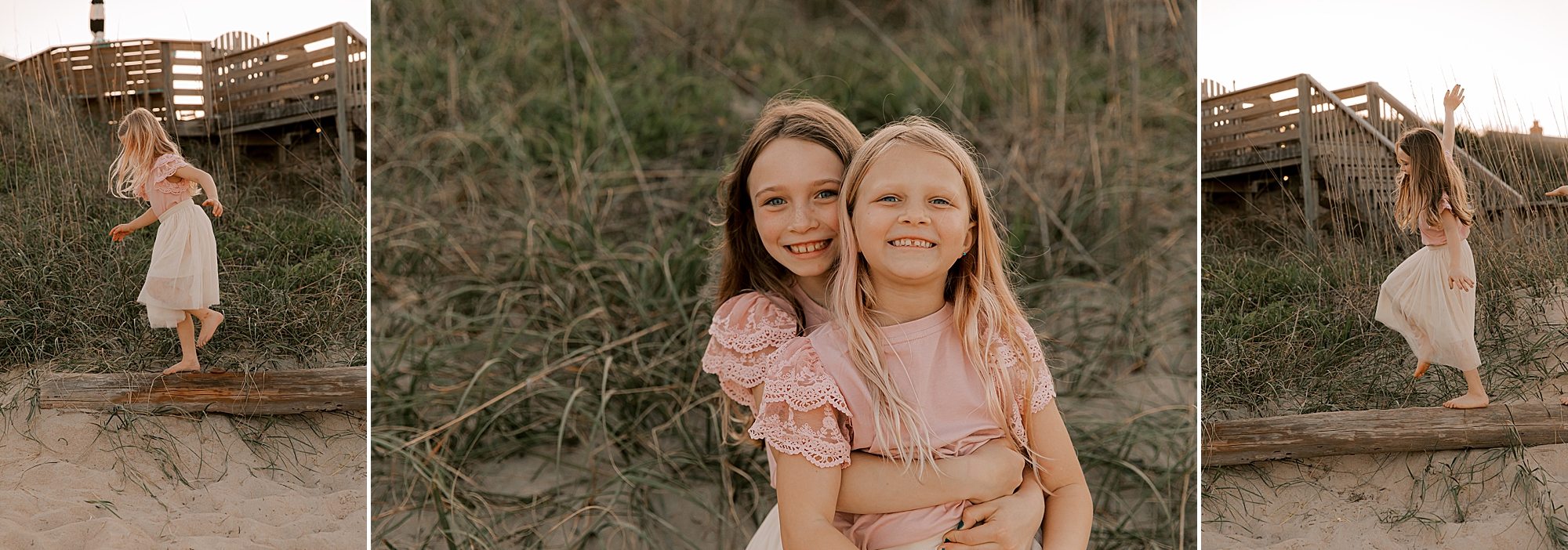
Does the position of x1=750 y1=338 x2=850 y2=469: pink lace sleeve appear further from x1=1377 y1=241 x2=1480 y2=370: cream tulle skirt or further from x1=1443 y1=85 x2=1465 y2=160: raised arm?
x1=1443 y1=85 x2=1465 y2=160: raised arm

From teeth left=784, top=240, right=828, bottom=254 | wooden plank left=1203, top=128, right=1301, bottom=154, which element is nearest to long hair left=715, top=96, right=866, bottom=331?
teeth left=784, top=240, right=828, bottom=254

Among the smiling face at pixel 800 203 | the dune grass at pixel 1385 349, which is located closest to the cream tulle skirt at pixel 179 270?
the smiling face at pixel 800 203

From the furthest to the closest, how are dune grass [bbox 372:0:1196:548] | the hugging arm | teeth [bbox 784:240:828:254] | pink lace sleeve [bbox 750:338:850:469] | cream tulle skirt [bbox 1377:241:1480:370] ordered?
dune grass [bbox 372:0:1196:548], cream tulle skirt [bbox 1377:241:1480:370], teeth [bbox 784:240:828:254], the hugging arm, pink lace sleeve [bbox 750:338:850:469]

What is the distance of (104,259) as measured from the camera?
220cm

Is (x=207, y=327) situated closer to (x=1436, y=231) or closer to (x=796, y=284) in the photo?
(x=796, y=284)

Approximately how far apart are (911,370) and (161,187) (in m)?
1.90

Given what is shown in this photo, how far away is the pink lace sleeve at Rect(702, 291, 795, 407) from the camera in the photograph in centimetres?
185

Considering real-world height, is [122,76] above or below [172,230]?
Answer: above

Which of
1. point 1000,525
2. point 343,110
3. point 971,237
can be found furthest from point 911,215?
point 343,110

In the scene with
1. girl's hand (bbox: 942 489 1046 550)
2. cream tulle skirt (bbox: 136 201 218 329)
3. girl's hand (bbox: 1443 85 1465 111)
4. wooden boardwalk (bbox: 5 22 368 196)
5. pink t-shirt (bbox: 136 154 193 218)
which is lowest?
girl's hand (bbox: 942 489 1046 550)

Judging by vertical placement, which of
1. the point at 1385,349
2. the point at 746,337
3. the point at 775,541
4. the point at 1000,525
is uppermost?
the point at 746,337

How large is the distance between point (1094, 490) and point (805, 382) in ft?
5.29

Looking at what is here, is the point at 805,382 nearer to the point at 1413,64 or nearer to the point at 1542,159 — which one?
the point at 1413,64

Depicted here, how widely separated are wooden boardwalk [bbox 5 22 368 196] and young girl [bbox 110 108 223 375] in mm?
74
